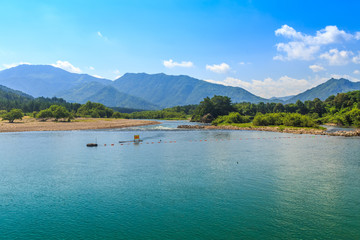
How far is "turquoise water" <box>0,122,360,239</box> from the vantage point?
21.1m

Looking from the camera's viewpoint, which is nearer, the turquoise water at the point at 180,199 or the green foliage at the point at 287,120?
the turquoise water at the point at 180,199

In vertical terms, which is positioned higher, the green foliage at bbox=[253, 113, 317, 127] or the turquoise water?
the green foliage at bbox=[253, 113, 317, 127]

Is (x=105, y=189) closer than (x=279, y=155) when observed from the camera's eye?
Yes

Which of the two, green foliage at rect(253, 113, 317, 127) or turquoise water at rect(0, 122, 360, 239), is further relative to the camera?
green foliage at rect(253, 113, 317, 127)

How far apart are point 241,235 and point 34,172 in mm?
34735

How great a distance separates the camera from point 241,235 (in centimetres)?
2011

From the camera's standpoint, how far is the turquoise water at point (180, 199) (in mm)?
21078

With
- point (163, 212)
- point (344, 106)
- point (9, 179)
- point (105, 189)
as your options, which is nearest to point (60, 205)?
point (105, 189)

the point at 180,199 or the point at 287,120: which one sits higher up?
the point at 287,120

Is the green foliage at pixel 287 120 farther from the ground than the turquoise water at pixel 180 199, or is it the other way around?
the green foliage at pixel 287 120

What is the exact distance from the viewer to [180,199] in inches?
1110

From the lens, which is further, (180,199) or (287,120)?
(287,120)

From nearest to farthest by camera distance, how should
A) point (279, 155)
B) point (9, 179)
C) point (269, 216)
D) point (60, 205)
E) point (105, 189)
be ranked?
point (269, 216), point (60, 205), point (105, 189), point (9, 179), point (279, 155)

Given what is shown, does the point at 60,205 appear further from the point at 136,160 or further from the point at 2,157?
the point at 2,157
